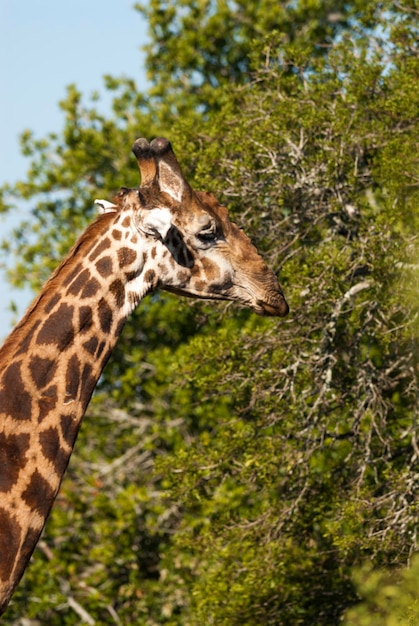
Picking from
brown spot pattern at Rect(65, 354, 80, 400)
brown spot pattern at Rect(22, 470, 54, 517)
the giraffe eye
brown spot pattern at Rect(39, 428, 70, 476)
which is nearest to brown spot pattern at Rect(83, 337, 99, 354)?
brown spot pattern at Rect(65, 354, 80, 400)

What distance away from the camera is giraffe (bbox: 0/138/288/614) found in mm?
5891

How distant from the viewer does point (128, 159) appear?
1714 centimetres

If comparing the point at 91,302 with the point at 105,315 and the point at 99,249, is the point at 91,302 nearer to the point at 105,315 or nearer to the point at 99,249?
the point at 105,315

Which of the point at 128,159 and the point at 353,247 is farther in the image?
the point at 128,159

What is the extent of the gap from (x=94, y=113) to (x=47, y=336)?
12205mm

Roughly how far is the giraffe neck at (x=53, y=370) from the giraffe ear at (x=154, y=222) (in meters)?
0.11

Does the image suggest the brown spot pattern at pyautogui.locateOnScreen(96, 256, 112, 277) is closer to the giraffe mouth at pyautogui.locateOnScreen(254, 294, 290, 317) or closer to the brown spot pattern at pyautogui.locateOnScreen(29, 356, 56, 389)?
the brown spot pattern at pyautogui.locateOnScreen(29, 356, 56, 389)

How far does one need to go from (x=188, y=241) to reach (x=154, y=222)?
14.2 inches

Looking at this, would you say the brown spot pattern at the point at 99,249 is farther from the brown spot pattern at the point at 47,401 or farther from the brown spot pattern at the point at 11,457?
the brown spot pattern at the point at 11,457

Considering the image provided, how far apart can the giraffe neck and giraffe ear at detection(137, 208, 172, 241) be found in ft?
0.35

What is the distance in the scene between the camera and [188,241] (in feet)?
22.2

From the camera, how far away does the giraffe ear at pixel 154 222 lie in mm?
6465

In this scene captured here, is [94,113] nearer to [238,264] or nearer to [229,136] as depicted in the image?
[229,136]

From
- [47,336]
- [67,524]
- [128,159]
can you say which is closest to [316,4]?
[128,159]
